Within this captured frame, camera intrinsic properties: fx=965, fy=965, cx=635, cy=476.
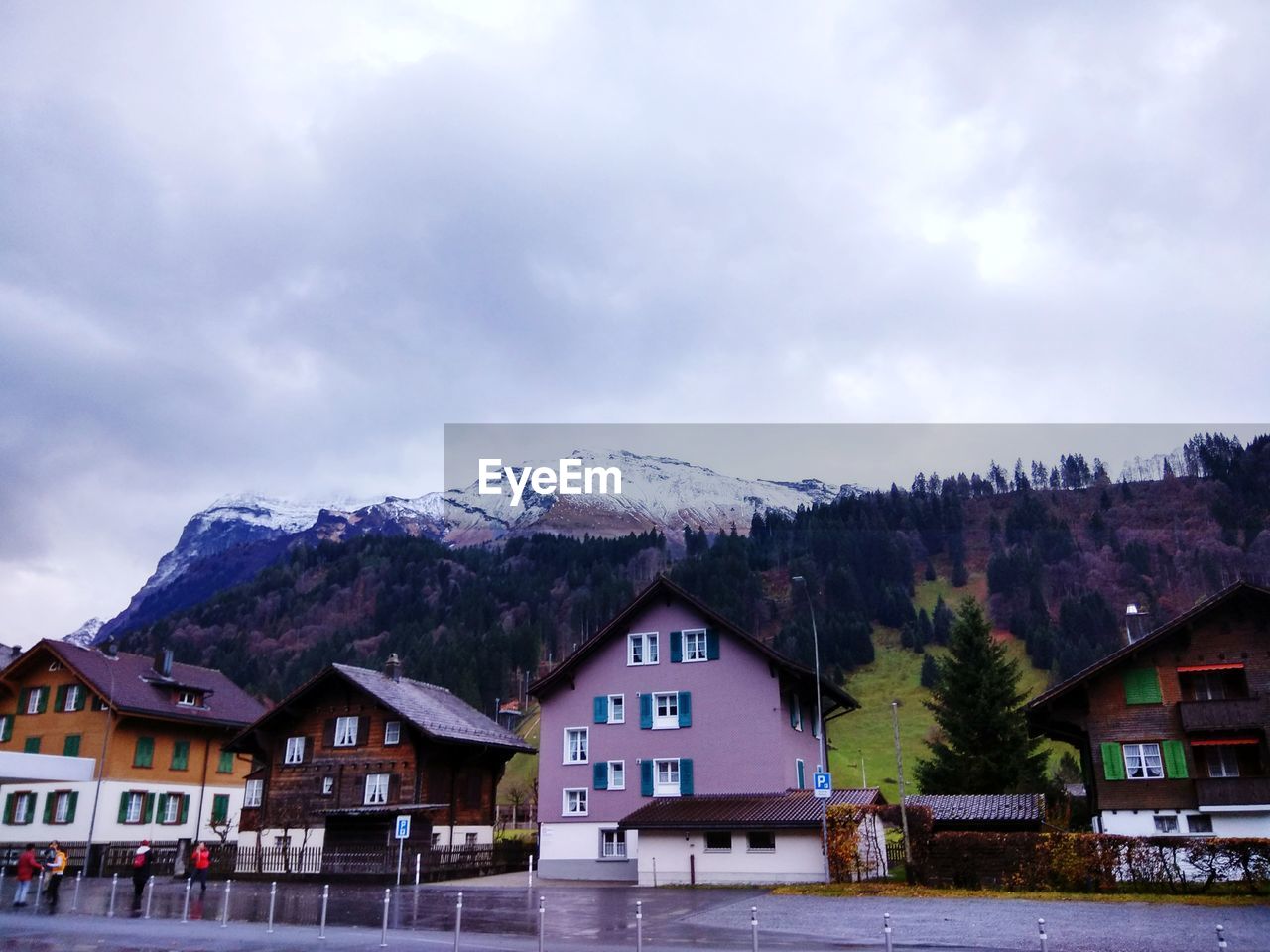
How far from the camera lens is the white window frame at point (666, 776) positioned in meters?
43.0

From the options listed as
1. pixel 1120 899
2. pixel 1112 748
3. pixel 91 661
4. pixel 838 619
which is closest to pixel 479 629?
pixel 838 619

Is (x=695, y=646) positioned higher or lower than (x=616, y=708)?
higher

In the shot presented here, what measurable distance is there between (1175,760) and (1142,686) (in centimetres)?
295

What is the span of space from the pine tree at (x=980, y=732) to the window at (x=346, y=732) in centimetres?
2949

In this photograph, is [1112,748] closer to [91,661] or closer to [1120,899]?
[1120,899]

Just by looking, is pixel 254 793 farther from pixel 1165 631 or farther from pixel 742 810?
pixel 1165 631

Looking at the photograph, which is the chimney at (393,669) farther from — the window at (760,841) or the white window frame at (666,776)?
the window at (760,841)

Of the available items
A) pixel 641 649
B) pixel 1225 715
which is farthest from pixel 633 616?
pixel 1225 715

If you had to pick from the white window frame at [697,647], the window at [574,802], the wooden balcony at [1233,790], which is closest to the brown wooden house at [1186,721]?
the wooden balcony at [1233,790]

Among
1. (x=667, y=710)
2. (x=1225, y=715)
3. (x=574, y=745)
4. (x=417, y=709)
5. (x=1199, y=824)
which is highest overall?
(x=417, y=709)

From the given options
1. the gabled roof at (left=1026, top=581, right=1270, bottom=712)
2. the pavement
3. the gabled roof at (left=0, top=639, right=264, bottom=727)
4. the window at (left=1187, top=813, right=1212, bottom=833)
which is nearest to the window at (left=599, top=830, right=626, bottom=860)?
the pavement

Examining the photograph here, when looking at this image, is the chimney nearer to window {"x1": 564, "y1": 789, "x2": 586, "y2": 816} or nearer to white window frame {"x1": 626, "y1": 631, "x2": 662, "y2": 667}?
window {"x1": 564, "y1": 789, "x2": 586, "y2": 816}

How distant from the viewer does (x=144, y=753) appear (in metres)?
54.1

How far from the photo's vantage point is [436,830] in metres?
46.0
